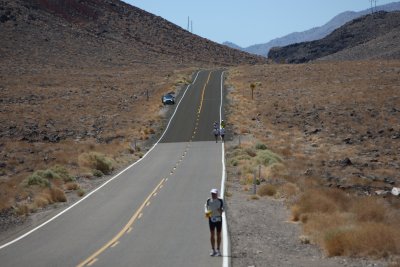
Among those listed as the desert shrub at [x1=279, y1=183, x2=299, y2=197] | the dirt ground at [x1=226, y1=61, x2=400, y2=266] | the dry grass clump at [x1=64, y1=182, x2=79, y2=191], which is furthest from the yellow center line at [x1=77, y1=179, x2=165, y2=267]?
the desert shrub at [x1=279, y1=183, x2=299, y2=197]

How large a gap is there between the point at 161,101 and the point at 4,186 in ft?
137

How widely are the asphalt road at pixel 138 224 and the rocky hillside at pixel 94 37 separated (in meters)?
75.9

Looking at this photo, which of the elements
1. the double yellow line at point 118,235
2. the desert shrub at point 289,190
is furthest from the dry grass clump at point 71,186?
the desert shrub at point 289,190

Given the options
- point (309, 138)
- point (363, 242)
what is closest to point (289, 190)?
point (363, 242)

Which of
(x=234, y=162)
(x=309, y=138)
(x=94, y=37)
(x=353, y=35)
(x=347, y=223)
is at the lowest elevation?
(x=347, y=223)

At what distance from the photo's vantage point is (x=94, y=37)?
124 metres

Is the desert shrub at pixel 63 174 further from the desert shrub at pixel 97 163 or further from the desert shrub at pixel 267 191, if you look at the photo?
the desert shrub at pixel 267 191

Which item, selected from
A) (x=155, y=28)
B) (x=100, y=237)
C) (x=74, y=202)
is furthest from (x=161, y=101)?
(x=155, y=28)

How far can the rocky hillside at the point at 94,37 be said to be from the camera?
360 ft

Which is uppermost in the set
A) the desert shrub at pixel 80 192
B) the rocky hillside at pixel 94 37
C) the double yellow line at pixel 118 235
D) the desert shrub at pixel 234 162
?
the rocky hillside at pixel 94 37

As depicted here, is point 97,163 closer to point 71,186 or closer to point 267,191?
point 71,186

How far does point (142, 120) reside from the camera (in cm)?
5569

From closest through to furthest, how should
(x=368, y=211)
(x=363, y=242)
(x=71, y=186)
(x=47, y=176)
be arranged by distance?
(x=363, y=242), (x=368, y=211), (x=71, y=186), (x=47, y=176)

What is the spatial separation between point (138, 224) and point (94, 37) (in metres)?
111
